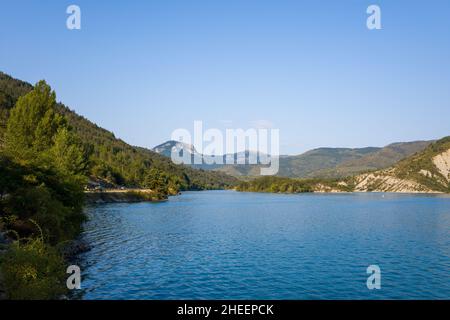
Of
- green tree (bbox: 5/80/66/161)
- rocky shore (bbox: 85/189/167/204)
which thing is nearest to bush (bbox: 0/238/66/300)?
green tree (bbox: 5/80/66/161)

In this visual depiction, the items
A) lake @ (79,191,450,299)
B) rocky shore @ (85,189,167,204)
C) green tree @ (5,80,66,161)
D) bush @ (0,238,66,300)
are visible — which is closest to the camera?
bush @ (0,238,66,300)

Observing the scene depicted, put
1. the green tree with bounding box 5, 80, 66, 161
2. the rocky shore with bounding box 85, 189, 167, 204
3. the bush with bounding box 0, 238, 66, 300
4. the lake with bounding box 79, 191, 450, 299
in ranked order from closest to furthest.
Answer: the bush with bounding box 0, 238, 66, 300, the lake with bounding box 79, 191, 450, 299, the green tree with bounding box 5, 80, 66, 161, the rocky shore with bounding box 85, 189, 167, 204

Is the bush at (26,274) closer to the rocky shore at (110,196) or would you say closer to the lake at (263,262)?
the lake at (263,262)

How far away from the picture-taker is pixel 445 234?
7950 cm

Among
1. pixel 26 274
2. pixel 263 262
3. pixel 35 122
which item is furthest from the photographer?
pixel 35 122

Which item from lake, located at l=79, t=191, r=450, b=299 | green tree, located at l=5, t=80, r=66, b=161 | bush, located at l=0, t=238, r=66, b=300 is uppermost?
green tree, located at l=5, t=80, r=66, b=161

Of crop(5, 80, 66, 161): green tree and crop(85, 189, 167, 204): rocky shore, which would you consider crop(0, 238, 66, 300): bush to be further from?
crop(85, 189, 167, 204): rocky shore

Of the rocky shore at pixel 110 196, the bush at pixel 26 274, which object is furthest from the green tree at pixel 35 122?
the bush at pixel 26 274

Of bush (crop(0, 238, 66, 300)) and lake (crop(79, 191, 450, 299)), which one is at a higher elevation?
bush (crop(0, 238, 66, 300))

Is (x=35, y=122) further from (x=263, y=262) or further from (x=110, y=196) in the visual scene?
(x=110, y=196)

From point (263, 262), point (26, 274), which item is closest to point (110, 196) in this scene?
point (263, 262)

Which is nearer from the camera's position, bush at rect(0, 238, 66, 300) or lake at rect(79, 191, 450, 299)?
bush at rect(0, 238, 66, 300)

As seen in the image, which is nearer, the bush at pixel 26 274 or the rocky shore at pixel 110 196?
the bush at pixel 26 274
